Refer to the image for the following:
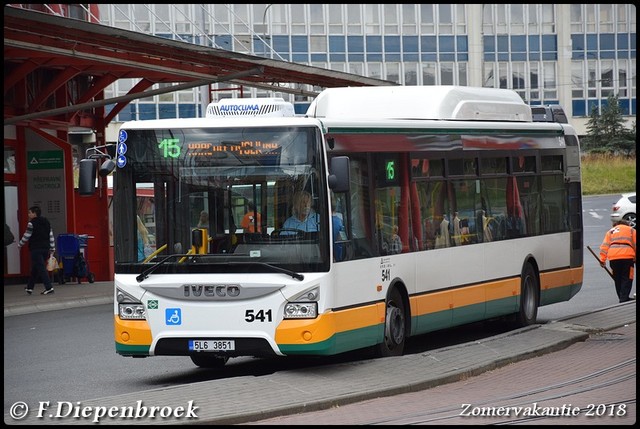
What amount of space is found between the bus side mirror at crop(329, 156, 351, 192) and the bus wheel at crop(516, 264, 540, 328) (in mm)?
5784

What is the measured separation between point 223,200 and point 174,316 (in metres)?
1.24

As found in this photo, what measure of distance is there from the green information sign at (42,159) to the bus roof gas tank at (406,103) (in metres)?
13.4

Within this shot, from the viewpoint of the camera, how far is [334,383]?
12.3m

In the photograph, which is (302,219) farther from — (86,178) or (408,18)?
(408,18)

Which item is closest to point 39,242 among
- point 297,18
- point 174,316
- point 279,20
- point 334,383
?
point 174,316

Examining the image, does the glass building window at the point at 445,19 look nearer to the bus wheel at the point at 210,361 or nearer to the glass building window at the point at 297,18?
the glass building window at the point at 297,18

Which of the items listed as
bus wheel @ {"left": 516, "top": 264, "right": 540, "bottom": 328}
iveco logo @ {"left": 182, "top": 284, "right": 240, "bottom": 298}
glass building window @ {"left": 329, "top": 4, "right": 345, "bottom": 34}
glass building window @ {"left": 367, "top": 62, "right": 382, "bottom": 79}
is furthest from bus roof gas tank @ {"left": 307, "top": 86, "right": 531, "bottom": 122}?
glass building window @ {"left": 367, "top": 62, "right": 382, "bottom": 79}

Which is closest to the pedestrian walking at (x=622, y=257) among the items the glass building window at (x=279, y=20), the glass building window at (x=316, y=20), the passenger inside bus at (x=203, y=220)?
the passenger inside bus at (x=203, y=220)

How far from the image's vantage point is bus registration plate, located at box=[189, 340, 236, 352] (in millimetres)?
12836

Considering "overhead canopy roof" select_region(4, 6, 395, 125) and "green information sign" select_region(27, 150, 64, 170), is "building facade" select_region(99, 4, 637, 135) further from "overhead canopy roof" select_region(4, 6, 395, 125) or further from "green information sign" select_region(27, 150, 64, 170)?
"overhead canopy roof" select_region(4, 6, 395, 125)

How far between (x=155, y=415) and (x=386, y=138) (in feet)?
17.7

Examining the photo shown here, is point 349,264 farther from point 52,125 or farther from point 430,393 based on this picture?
point 52,125

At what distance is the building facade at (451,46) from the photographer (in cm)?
6650

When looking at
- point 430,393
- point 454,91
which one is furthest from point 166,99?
point 430,393
